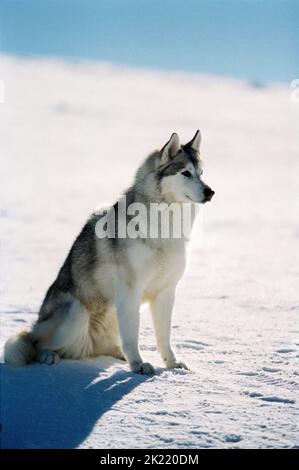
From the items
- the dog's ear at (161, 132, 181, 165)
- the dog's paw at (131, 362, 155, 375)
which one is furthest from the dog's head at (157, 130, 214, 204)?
the dog's paw at (131, 362, 155, 375)

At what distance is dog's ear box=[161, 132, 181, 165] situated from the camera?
6051 millimetres

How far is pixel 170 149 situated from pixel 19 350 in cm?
226

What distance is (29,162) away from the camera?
90.2ft

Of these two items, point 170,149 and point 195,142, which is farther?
point 195,142

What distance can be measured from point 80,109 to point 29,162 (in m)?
17.6

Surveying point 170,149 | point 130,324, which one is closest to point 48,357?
point 130,324

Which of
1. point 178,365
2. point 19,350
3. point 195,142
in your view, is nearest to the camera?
point 19,350

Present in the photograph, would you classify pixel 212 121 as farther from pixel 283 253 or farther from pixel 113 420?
pixel 113 420

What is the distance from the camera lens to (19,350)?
225 inches

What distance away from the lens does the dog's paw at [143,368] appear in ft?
19.2

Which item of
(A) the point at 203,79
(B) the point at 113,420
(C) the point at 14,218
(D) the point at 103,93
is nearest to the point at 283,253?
(C) the point at 14,218

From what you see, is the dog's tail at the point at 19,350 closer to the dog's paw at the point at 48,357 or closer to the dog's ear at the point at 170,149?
the dog's paw at the point at 48,357

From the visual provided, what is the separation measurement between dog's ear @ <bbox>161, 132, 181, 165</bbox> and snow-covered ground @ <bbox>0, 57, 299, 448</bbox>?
77.2 inches

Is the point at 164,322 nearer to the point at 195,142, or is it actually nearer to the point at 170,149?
the point at 170,149
